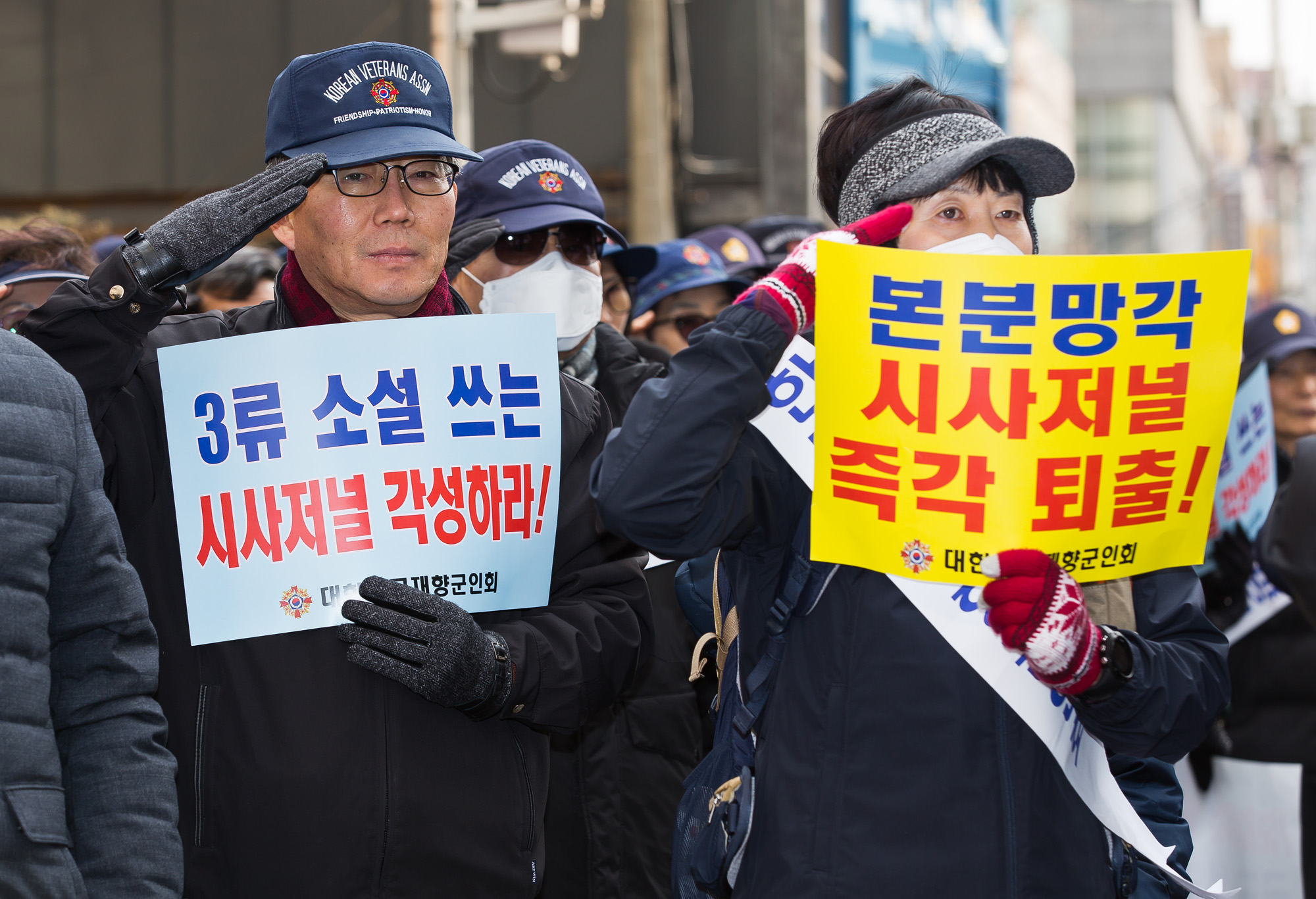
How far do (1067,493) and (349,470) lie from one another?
4.04 feet

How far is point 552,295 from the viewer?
3535 millimetres

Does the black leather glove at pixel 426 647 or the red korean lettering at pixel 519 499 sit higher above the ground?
the red korean lettering at pixel 519 499

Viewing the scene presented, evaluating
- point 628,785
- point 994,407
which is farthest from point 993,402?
point 628,785

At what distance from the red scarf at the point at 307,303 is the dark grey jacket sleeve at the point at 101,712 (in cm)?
70

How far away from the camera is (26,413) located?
5.68 feet

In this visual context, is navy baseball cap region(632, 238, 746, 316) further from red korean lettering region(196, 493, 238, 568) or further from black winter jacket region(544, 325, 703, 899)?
red korean lettering region(196, 493, 238, 568)

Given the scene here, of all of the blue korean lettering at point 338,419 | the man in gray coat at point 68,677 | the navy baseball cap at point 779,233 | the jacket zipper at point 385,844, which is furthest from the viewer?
the navy baseball cap at point 779,233

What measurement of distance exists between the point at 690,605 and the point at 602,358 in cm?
103

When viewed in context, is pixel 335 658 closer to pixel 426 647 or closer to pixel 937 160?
pixel 426 647

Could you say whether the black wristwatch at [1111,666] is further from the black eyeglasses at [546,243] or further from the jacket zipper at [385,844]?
the black eyeglasses at [546,243]

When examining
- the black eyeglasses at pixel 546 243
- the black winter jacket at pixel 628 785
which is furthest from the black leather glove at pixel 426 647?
the black eyeglasses at pixel 546 243

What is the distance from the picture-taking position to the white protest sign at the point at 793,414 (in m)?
2.14

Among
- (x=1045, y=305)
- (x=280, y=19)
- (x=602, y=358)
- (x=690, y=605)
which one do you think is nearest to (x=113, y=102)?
(x=280, y=19)

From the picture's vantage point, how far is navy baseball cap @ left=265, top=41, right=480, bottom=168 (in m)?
2.46
